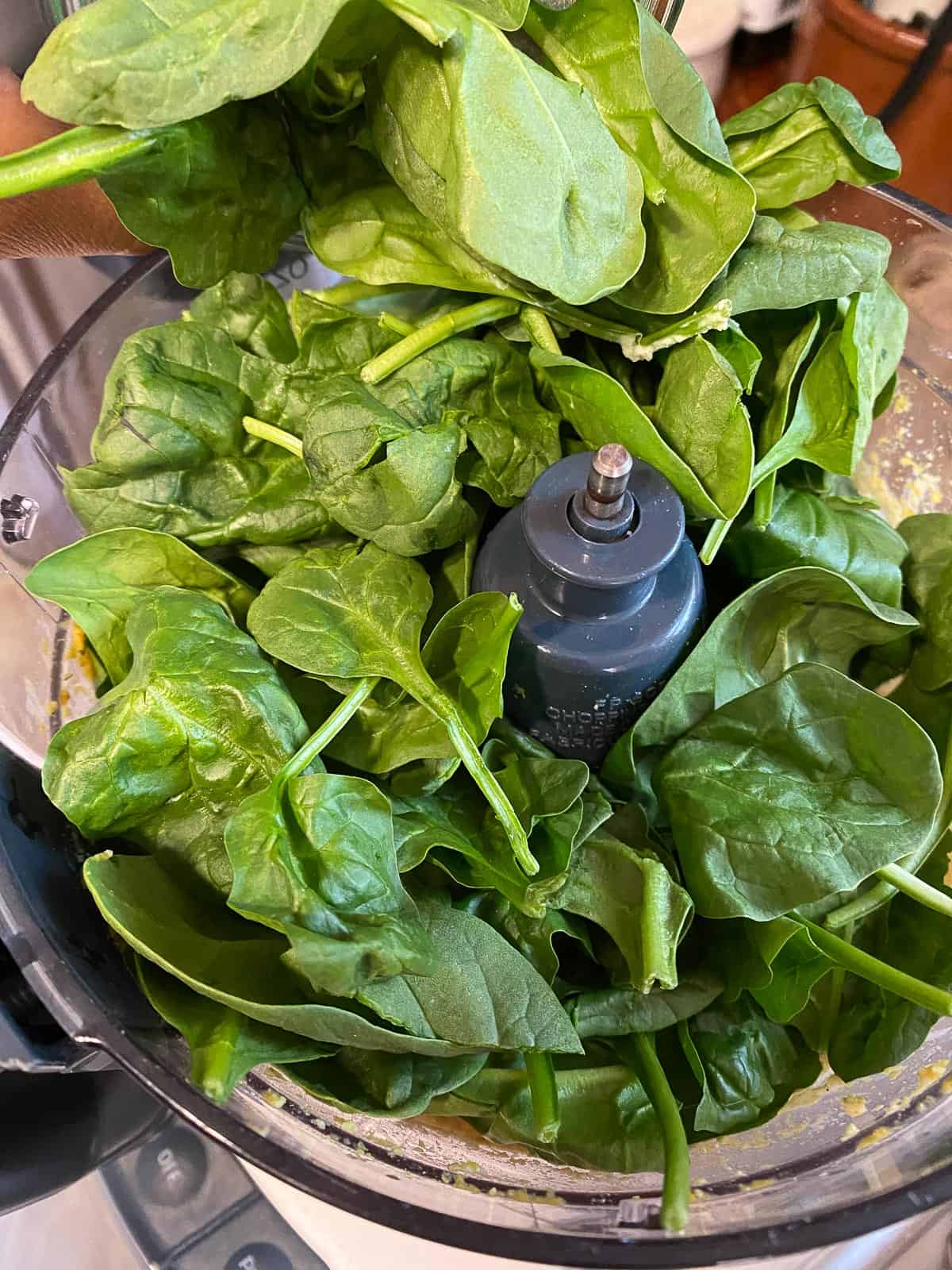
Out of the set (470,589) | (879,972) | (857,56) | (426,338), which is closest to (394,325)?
(426,338)

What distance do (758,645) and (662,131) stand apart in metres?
0.22


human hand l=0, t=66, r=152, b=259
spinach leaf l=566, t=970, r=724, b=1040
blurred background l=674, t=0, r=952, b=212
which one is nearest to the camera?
spinach leaf l=566, t=970, r=724, b=1040

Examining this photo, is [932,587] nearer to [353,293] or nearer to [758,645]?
[758,645]

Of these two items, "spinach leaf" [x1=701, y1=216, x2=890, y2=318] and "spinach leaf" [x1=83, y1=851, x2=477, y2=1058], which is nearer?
"spinach leaf" [x1=83, y1=851, x2=477, y2=1058]

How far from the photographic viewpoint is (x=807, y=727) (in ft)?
1.29

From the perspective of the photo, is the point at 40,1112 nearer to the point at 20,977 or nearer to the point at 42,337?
the point at 20,977

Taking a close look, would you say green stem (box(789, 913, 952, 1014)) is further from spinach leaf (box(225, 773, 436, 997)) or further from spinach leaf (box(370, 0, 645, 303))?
spinach leaf (box(370, 0, 645, 303))

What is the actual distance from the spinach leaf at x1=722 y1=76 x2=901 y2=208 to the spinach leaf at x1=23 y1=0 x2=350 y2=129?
24cm

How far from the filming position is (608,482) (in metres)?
0.34

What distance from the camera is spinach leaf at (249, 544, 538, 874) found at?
0.36 meters

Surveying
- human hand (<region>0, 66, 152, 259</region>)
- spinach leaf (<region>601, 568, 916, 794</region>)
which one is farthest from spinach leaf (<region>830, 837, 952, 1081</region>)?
human hand (<region>0, 66, 152, 259</region>)

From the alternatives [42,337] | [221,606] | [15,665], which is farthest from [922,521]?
[42,337]

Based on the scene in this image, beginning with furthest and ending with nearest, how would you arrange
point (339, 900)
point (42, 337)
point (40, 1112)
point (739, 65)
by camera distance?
point (739, 65) → point (42, 337) → point (40, 1112) → point (339, 900)

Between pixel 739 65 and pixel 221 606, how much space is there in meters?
0.75
